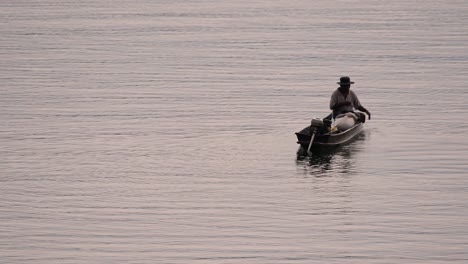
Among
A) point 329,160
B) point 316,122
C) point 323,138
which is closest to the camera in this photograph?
point 316,122

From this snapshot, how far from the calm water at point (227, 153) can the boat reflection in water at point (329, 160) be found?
115 mm

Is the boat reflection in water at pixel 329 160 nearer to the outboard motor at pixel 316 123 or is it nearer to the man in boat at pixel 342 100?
the outboard motor at pixel 316 123

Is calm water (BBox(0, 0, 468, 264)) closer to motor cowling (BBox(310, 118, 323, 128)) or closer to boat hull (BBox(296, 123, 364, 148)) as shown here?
boat hull (BBox(296, 123, 364, 148))

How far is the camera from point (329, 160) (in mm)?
44062

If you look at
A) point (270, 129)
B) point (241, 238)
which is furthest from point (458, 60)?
point (241, 238)

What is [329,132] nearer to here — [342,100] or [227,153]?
[342,100]

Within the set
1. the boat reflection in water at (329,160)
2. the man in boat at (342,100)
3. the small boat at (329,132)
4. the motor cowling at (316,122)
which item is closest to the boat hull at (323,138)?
the small boat at (329,132)

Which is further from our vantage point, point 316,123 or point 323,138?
point 323,138

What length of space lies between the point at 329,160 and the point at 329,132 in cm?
132

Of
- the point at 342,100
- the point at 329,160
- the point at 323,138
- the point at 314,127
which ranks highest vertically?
the point at 342,100

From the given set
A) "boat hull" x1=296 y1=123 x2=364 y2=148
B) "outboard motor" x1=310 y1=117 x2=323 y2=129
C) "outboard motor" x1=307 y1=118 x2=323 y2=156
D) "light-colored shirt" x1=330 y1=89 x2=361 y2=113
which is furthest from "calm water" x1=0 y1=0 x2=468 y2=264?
"light-colored shirt" x1=330 y1=89 x2=361 y2=113

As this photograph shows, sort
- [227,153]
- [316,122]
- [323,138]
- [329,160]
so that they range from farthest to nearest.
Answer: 1. [227,153]
2. [323,138]
3. [329,160]
4. [316,122]

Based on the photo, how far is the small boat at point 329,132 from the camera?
145ft

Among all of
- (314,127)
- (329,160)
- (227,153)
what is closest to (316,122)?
(314,127)
